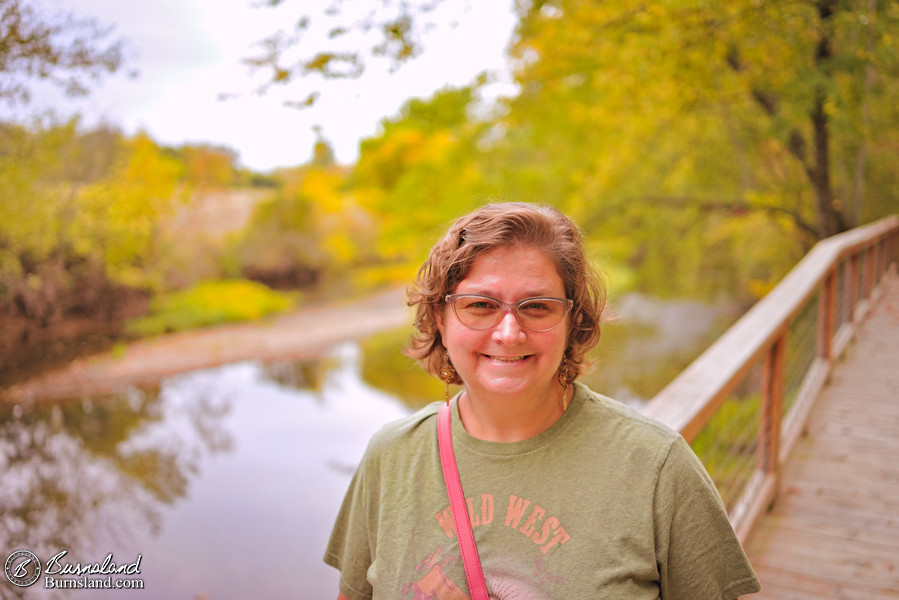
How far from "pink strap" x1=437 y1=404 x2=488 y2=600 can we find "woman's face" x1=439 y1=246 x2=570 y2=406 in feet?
0.36

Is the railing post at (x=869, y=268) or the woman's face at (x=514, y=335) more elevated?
the woman's face at (x=514, y=335)

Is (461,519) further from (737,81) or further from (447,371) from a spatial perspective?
(737,81)

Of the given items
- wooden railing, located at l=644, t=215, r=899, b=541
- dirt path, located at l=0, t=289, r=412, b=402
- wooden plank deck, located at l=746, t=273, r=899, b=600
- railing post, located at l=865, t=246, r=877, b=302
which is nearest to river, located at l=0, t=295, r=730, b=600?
dirt path, located at l=0, t=289, r=412, b=402

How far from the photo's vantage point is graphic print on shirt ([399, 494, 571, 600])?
0.91 meters

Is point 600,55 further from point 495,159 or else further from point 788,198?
point 495,159

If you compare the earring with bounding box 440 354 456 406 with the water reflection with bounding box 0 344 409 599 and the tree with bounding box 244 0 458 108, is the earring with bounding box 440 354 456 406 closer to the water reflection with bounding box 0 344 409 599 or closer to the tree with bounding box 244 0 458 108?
the water reflection with bounding box 0 344 409 599

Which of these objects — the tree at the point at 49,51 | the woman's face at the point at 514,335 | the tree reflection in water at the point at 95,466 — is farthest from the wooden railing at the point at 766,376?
the tree at the point at 49,51

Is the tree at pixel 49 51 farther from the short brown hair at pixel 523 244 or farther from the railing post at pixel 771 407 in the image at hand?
the railing post at pixel 771 407

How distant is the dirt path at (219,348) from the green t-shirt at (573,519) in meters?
4.34

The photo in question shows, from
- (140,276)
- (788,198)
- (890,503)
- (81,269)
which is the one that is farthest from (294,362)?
(890,503)

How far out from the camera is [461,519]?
966 mm

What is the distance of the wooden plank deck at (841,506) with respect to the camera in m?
2.14

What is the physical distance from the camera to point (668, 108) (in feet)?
24.3

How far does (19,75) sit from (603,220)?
A: 293 inches
